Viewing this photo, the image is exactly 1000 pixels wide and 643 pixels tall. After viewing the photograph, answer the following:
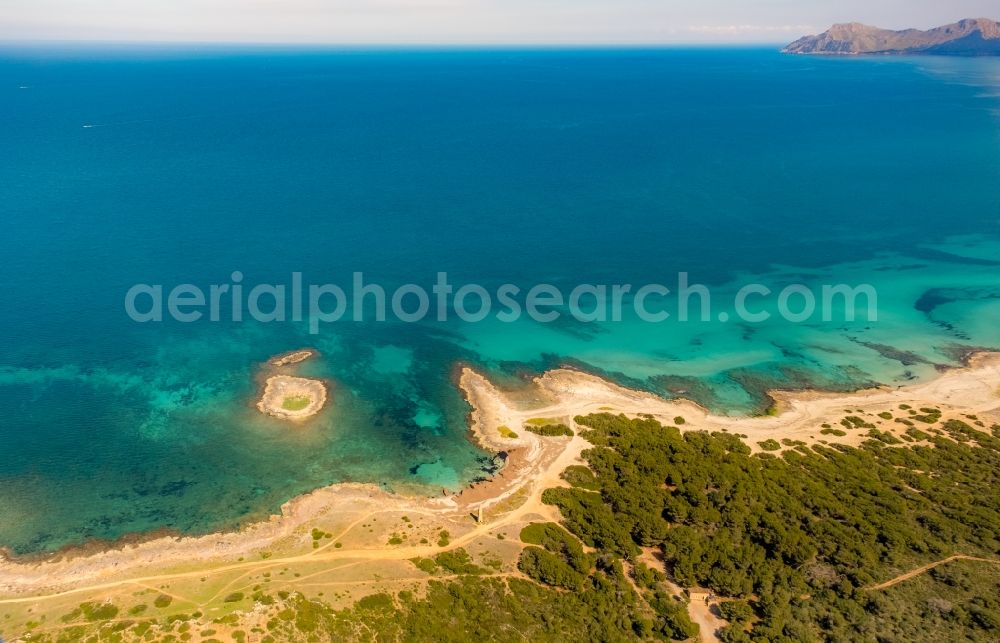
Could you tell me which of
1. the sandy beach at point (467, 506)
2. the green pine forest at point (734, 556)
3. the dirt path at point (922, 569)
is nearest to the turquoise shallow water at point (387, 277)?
the sandy beach at point (467, 506)

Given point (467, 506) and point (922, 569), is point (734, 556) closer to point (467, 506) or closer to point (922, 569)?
point (922, 569)

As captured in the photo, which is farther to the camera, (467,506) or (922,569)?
(467,506)

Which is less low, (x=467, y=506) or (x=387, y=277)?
(x=387, y=277)

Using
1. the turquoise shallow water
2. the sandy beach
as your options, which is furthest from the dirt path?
the turquoise shallow water

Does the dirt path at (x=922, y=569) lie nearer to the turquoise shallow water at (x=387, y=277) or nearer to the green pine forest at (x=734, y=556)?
the green pine forest at (x=734, y=556)

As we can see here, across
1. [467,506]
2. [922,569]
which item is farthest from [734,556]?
[467,506]

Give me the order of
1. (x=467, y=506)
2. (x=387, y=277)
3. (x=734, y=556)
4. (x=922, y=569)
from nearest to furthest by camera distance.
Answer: (x=922, y=569) → (x=734, y=556) → (x=467, y=506) → (x=387, y=277)

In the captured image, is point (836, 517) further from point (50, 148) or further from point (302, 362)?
point (50, 148)

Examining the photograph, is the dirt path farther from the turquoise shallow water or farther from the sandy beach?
the turquoise shallow water

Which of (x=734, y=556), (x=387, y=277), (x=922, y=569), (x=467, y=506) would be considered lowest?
(x=922, y=569)
